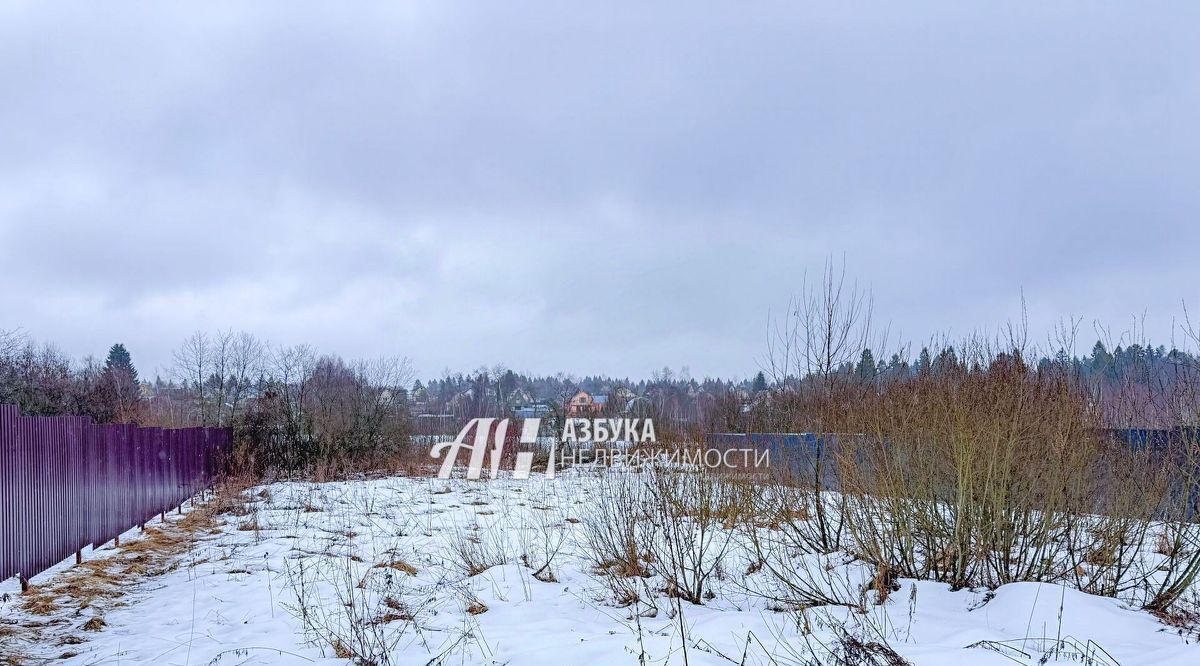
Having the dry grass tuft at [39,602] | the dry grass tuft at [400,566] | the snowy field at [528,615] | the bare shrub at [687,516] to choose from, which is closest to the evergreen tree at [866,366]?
the snowy field at [528,615]

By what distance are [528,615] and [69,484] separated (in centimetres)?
538

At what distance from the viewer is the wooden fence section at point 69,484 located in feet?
20.5

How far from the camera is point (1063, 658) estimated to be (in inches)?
154

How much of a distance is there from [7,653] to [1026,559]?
7333 mm

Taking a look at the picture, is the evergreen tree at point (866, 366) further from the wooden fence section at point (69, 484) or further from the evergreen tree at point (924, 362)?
the wooden fence section at point (69, 484)

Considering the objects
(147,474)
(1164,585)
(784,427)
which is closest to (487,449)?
(147,474)

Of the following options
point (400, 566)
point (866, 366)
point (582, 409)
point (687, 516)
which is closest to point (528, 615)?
point (687, 516)

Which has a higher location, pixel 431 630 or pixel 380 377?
pixel 380 377

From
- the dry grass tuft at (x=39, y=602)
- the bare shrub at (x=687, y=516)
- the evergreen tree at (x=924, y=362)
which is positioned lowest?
the dry grass tuft at (x=39, y=602)

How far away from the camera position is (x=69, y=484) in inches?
295

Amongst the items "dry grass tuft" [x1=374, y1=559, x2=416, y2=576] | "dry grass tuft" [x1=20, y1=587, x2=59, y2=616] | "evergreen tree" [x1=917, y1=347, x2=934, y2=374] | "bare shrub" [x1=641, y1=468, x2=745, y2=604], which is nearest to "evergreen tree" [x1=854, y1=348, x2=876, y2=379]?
"evergreen tree" [x1=917, y1=347, x2=934, y2=374]

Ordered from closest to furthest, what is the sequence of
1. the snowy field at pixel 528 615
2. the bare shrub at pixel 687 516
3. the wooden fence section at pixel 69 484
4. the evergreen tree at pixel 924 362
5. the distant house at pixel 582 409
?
the snowy field at pixel 528 615
the bare shrub at pixel 687 516
the wooden fence section at pixel 69 484
the evergreen tree at pixel 924 362
the distant house at pixel 582 409

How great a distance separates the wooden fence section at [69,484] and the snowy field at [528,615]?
36 cm

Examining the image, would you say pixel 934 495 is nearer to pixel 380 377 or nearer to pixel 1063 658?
pixel 1063 658
